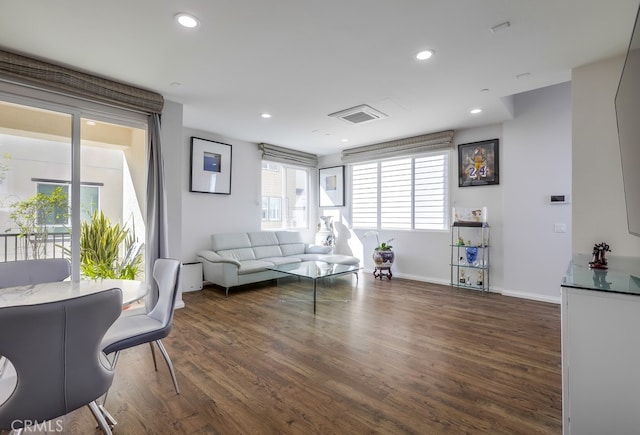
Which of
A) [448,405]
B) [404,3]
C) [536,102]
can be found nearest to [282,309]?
[448,405]

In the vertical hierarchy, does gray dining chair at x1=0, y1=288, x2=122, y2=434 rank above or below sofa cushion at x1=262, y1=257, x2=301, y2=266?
above

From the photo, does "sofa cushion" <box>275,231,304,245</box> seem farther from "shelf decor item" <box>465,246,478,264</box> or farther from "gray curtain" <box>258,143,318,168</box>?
"shelf decor item" <box>465,246,478,264</box>

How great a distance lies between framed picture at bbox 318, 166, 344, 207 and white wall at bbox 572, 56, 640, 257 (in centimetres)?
431

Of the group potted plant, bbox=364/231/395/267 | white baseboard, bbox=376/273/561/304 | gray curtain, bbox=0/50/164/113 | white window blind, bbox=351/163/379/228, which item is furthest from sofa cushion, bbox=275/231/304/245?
gray curtain, bbox=0/50/164/113

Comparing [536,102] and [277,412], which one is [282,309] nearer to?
[277,412]

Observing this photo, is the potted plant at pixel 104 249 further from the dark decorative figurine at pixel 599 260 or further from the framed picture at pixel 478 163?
the framed picture at pixel 478 163

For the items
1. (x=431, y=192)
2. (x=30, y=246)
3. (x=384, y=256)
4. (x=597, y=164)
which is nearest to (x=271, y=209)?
(x=384, y=256)

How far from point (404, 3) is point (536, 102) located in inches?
130

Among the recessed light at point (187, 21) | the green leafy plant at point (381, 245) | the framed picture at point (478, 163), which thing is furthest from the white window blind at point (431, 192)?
the recessed light at point (187, 21)

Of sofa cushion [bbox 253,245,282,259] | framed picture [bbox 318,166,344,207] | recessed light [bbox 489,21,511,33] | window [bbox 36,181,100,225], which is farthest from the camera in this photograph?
framed picture [bbox 318,166,344,207]

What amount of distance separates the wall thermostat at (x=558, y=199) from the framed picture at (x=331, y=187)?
3.69 m

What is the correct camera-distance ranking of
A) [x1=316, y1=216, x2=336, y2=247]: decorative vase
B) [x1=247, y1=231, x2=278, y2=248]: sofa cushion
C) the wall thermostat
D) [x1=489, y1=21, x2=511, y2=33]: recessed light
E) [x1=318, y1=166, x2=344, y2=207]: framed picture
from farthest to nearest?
[x1=318, y1=166, x2=344, y2=207]: framed picture → [x1=316, y1=216, x2=336, y2=247]: decorative vase → [x1=247, y1=231, x2=278, y2=248]: sofa cushion → the wall thermostat → [x1=489, y1=21, x2=511, y2=33]: recessed light

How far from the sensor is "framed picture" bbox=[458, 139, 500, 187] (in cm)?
467

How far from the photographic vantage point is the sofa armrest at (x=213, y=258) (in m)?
4.46
